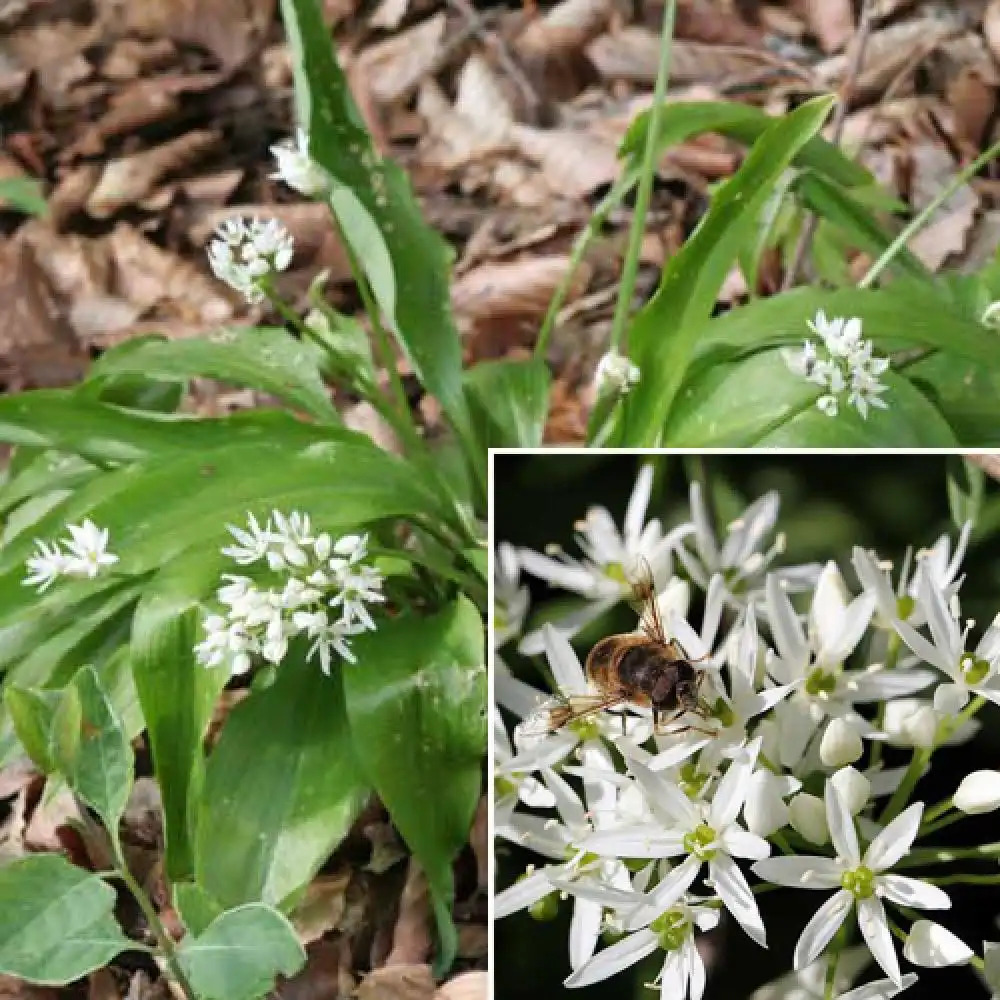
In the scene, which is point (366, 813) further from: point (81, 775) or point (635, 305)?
point (635, 305)

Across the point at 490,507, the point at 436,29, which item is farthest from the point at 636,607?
the point at 436,29

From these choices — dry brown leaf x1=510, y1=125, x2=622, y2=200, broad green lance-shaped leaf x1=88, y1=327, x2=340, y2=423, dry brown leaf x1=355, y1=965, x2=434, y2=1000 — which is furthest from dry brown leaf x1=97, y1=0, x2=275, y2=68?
dry brown leaf x1=355, y1=965, x2=434, y2=1000

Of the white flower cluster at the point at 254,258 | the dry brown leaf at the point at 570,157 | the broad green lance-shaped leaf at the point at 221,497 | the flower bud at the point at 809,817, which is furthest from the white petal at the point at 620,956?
the dry brown leaf at the point at 570,157

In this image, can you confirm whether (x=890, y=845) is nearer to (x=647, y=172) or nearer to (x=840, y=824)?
(x=840, y=824)

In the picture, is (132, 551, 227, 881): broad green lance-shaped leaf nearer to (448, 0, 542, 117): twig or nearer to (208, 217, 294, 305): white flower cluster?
(208, 217, 294, 305): white flower cluster

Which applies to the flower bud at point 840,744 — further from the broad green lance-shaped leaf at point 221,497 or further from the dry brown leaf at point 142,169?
the dry brown leaf at point 142,169

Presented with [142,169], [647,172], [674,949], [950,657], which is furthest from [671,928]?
[142,169]

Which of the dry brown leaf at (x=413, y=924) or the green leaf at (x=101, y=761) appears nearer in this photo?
the green leaf at (x=101, y=761)
